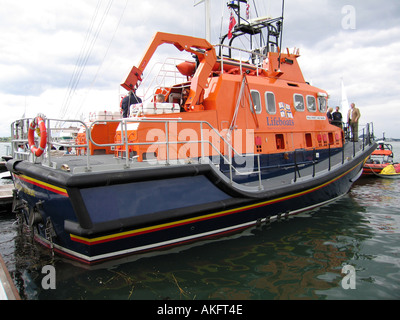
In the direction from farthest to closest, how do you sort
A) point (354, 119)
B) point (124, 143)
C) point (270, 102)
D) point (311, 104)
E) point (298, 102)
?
point (354, 119), point (311, 104), point (298, 102), point (270, 102), point (124, 143)

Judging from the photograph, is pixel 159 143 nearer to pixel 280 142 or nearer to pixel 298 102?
pixel 280 142

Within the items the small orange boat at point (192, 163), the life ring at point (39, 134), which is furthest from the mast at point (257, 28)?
the life ring at point (39, 134)

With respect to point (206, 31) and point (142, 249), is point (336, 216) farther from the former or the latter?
point (206, 31)

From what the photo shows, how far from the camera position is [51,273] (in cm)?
405

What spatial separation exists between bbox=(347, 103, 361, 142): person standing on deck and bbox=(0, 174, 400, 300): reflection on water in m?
5.14

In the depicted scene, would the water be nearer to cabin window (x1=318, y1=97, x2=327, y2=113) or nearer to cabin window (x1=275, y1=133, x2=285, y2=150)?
cabin window (x1=275, y1=133, x2=285, y2=150)

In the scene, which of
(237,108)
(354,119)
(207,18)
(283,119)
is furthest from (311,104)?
(207,18)

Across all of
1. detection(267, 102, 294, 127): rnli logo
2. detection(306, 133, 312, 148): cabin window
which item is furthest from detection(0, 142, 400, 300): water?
detection(306, 133, 312, 148): cabin window

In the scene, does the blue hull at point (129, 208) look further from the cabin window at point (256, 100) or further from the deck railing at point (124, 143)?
the cabin window at point (256, 100)

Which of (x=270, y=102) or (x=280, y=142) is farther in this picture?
(x=280, y=142)

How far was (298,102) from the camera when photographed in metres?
7.66

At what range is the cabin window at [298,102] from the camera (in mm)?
7568

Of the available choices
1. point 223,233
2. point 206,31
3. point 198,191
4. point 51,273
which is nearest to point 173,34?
point 206,31

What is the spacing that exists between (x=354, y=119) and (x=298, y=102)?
11.9 feet
